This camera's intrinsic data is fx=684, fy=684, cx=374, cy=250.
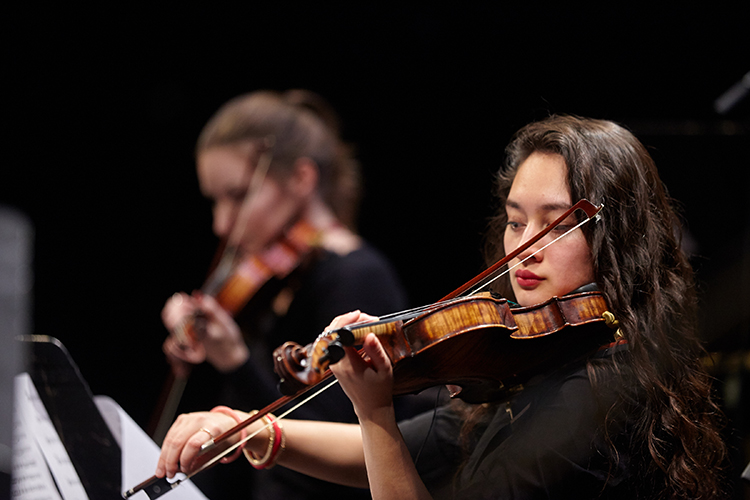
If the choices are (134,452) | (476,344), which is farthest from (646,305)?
(134,452)

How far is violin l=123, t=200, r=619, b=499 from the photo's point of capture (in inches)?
35.3

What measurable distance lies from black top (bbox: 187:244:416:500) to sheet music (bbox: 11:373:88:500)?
29 cm

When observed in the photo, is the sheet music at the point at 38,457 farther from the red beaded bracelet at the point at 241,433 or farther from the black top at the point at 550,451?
the black top at the point at 550,451

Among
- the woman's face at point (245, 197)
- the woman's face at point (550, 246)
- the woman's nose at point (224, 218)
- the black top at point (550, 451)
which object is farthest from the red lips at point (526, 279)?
the woman's nose at point (224, 218)

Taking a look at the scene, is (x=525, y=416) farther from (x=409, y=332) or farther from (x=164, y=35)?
(x=164, y=35)

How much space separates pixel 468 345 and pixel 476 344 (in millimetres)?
13

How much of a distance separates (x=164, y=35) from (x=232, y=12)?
0.24 metres

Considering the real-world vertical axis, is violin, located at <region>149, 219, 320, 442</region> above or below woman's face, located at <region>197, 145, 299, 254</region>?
below

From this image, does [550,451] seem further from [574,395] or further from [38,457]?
[38,457]

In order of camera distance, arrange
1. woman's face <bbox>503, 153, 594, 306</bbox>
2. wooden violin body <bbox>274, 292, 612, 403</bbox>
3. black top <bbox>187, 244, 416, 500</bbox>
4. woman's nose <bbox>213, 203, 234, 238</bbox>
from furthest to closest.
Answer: woman's nose <bbox>213, 203, 234, 238</bbox>, black top <bbox>187, 244, 416, 500</bbox>, woman's face <bbox>503, 153, 594, 306</bbox>, wooden violin body <bbox>274, 292, 612, 403</bbox>

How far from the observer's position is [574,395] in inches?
37.0

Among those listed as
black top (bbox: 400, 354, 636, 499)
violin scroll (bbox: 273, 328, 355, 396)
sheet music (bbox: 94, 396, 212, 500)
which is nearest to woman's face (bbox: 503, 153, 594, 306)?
black top (bbox: 400, 354, 636, 499)

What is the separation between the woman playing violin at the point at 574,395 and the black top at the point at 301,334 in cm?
21

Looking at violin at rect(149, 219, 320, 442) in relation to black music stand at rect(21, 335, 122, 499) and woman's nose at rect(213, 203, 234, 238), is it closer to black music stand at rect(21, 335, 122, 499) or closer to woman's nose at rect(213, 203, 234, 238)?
woman's nose at rect(213, 203, 234, 238)
